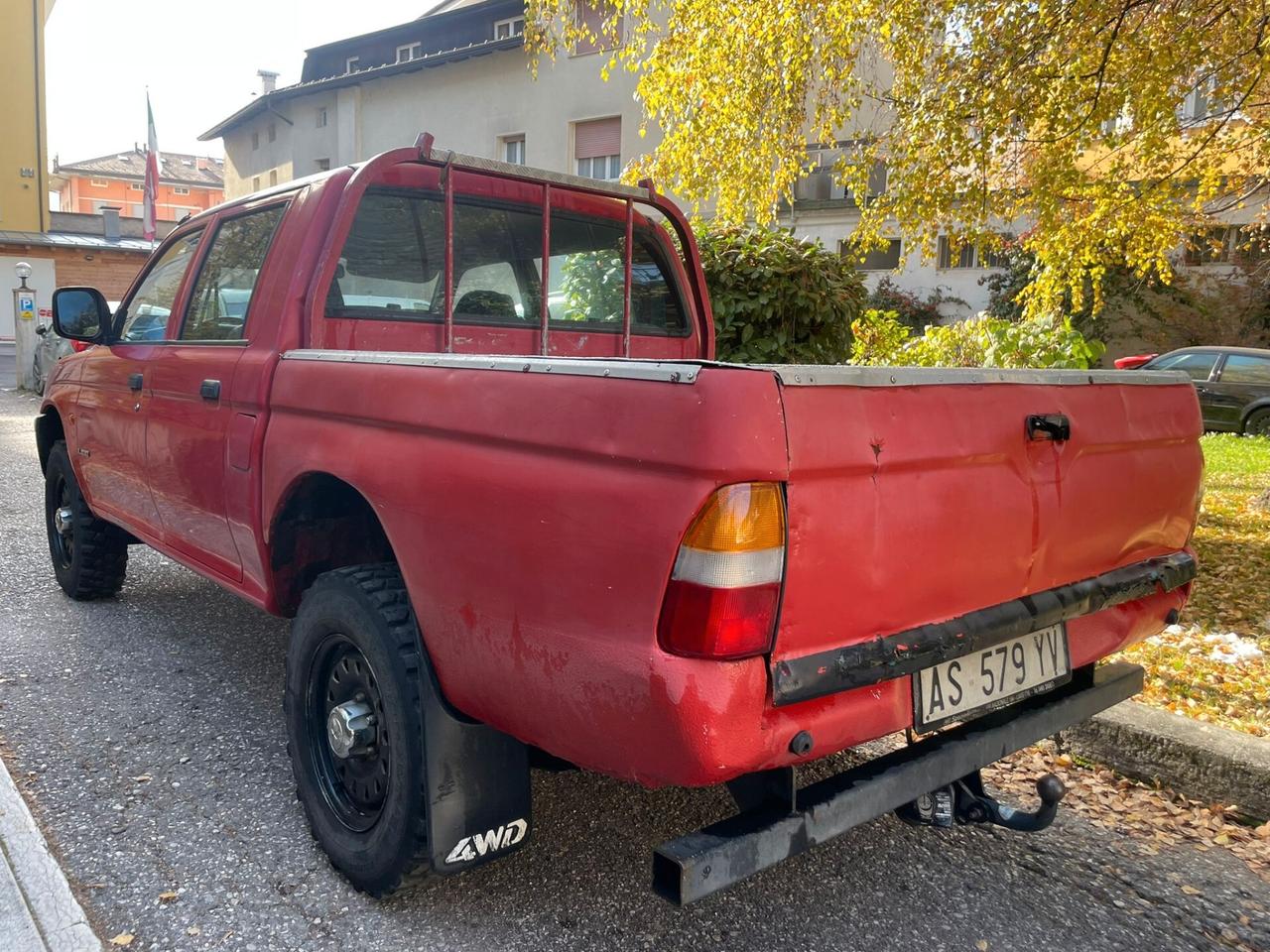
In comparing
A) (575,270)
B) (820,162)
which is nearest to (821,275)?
(575,270)

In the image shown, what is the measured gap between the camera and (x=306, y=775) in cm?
277

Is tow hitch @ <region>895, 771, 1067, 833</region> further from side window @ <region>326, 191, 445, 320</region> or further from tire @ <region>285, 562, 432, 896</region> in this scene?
side window @ <region>326, 191, 445, 320</region>

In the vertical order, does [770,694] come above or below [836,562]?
below

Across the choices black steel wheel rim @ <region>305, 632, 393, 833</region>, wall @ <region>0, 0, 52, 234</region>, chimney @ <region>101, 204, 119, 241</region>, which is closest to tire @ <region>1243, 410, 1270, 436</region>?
black steel wheel rim @ <region>305, 632, 393, 833</region>

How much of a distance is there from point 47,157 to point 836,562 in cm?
4486

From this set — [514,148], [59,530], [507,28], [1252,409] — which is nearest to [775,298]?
[59,530]

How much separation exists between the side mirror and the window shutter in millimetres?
20752

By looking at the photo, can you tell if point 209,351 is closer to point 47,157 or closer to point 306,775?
point 306,775

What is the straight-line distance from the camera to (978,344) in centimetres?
896

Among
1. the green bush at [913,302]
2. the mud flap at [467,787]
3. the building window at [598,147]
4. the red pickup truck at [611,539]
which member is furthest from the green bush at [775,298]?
the building window at [598,147]

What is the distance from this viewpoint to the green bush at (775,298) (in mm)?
6797

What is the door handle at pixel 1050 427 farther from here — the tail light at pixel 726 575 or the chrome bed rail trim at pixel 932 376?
the tail light at pixel 726 575

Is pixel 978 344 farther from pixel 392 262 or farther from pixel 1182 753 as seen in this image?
pixel 392 262

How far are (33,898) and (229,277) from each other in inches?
83.6
